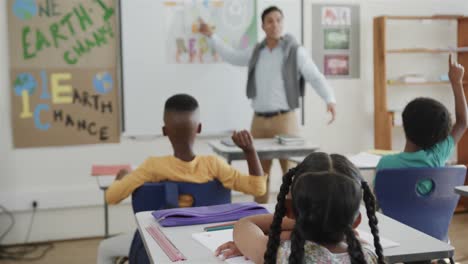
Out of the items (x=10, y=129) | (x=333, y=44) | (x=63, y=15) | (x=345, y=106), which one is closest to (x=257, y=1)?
(x=333, y=44)

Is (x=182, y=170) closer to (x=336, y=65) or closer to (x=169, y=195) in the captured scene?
(x=169, y=195)

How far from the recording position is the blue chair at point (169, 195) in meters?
2.05

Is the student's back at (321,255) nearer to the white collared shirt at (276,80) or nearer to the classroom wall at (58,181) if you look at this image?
the white collared shirt at (276,80)

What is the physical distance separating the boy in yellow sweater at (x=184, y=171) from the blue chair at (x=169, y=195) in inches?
1.8

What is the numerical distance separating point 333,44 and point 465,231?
5.87 ft

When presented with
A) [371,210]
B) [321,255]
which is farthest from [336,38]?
[321,255]

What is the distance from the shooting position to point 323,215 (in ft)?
3.78

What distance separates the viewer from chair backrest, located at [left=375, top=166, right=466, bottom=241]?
2.25m

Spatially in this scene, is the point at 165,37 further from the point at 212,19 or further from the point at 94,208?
the point at 94,208

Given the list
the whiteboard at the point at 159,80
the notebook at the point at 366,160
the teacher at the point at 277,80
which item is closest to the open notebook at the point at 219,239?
the notebook at the point at 366,160

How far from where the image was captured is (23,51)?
4.15m

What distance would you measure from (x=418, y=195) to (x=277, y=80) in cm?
210

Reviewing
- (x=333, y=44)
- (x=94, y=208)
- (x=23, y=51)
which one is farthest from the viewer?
(x=333, y=44)

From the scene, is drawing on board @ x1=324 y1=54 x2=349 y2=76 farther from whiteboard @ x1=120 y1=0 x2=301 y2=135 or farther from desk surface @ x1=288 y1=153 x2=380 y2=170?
desk surface @ x1=288 y1=153 x2=380 y2=170
